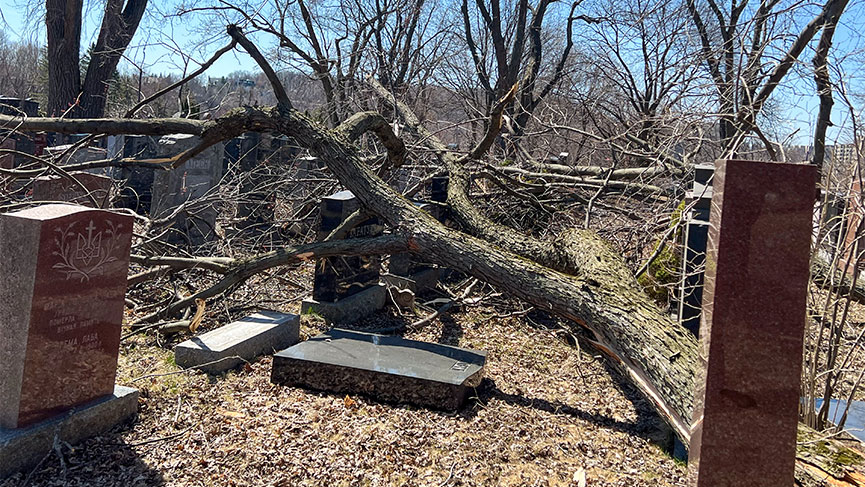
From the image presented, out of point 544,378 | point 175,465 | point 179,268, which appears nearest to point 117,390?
point 175,465

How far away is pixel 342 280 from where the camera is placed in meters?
6.87

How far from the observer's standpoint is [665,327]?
4199mm

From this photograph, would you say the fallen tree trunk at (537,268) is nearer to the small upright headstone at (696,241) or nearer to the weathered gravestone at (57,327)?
the small upright headstone at (696,241)

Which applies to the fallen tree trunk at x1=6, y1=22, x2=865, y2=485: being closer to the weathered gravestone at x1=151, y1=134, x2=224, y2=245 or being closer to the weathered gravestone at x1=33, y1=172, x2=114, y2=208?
the weathered gravestone at x1=33, y1=172, x2=114, y2=208

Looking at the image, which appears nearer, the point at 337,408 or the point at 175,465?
the point at 175,465

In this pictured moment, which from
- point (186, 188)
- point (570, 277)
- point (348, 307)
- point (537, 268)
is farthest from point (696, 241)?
point (186, 188)

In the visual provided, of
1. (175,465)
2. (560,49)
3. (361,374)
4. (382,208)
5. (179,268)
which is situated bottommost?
(175,465)

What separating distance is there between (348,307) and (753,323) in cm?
480

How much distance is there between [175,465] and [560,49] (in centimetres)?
1735

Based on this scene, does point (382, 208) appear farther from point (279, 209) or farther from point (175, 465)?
point (279, 209)

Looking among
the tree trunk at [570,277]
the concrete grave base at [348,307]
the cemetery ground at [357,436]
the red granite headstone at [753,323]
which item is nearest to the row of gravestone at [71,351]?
the cemetery ground at [357,436]

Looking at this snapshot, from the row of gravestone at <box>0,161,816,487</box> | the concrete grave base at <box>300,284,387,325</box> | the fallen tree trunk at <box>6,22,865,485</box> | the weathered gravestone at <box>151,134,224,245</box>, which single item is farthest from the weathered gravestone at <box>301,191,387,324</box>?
the weathered gravestone at <box>151,134,224,245</box>

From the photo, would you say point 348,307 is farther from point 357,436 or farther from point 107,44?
point 107,44

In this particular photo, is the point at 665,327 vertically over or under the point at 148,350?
over
